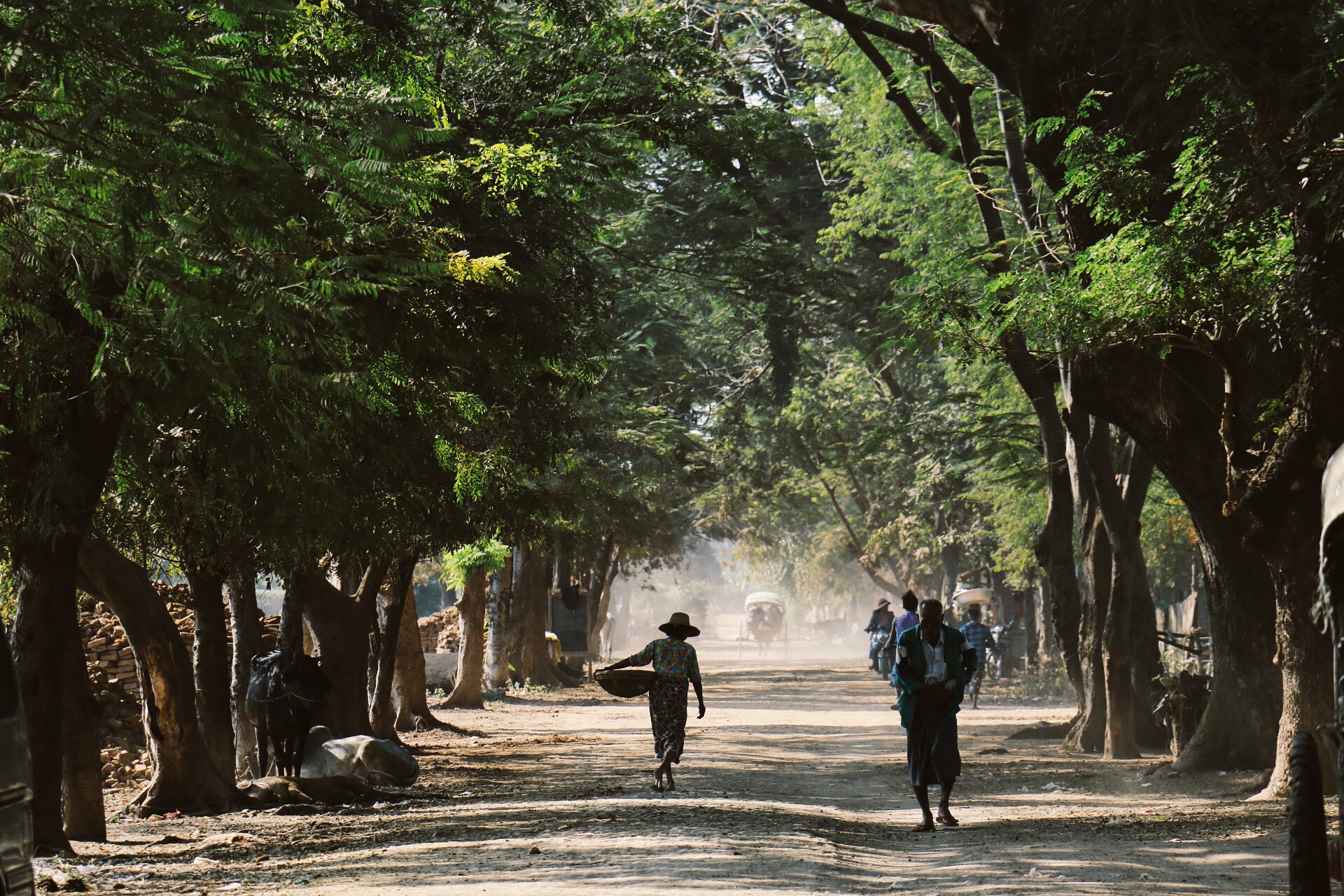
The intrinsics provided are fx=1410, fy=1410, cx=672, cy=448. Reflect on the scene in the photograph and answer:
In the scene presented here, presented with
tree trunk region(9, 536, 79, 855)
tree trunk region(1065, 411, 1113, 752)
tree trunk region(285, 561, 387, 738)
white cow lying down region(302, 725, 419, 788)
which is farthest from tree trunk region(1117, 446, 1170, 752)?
tree trunk region(9, 536, 79, 855)

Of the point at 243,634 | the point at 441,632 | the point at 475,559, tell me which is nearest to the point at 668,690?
the point at 243,634

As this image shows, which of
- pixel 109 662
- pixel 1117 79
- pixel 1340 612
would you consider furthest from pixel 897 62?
pixel 1340 612

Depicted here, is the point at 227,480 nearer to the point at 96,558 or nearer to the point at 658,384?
the point at 96,558

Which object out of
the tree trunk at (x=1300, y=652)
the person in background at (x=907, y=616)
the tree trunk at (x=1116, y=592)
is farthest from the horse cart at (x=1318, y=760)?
the person in background at (x=907, y=616)

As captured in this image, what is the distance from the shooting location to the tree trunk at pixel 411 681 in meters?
23.2

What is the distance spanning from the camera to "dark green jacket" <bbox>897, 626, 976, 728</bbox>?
1157 centimetres

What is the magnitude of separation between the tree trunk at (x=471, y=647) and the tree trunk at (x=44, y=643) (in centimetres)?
1852

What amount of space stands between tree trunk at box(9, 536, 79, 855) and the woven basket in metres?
5.38

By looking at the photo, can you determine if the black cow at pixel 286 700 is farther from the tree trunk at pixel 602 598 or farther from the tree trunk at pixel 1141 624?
the tree trunk at pixel 602 598

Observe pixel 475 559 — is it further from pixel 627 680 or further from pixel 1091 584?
pixel 1091 584


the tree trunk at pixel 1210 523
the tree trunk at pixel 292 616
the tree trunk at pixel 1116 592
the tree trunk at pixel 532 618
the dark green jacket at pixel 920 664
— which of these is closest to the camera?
the dark green jacket at pixel 920 664

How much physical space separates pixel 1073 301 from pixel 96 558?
8.75 metres

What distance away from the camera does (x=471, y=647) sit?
28438 mm

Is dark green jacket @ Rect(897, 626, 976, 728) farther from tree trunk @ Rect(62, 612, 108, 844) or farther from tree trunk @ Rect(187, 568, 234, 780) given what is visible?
tree trunk @ Rect(187, 568, 234, 780)
